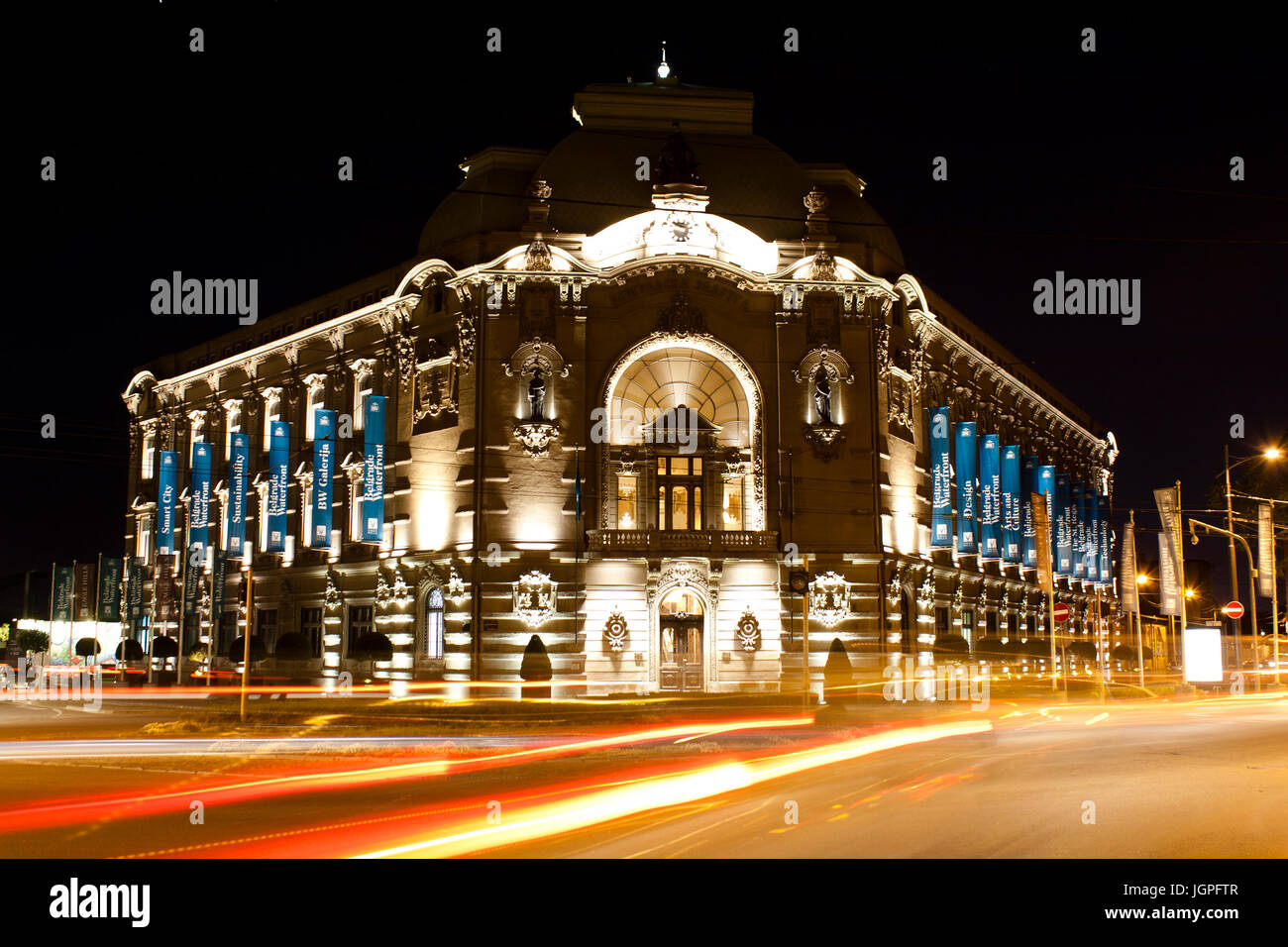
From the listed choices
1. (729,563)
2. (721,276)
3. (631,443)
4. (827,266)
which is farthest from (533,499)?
(827,266)

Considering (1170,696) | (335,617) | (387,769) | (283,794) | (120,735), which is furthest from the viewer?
(335,617)

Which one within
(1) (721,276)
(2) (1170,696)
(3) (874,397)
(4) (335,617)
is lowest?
(2) (1170,696)

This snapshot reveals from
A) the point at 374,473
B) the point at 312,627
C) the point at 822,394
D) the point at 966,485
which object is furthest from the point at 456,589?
the point at 966,485

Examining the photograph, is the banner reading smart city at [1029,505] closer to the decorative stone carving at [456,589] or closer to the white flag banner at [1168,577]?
the white flag banner at [1168,577]

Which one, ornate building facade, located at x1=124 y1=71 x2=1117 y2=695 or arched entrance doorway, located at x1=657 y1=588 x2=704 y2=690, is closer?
ornate building facade, located at x1=124 y1=71 x2=1117 y2=695

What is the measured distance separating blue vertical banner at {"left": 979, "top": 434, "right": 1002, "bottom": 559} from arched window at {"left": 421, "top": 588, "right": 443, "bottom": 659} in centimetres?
2639

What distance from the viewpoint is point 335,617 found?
53719 millimetres

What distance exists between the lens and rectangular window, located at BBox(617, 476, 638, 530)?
47.5 m

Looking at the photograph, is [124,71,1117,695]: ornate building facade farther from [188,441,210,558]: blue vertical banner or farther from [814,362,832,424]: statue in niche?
[188,441,210,558]: blue vertical banner

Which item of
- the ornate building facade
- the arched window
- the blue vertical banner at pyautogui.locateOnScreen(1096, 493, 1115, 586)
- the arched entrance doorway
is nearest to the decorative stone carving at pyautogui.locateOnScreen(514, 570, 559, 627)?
the ornate building facade

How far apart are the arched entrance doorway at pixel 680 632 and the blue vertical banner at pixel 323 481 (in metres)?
15.7

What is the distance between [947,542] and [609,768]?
118 ft

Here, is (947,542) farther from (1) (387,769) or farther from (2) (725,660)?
(1) (387,769)

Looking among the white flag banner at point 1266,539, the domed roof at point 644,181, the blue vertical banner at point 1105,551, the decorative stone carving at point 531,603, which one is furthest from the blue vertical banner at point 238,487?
the blue vertical banner at point 1105,551
